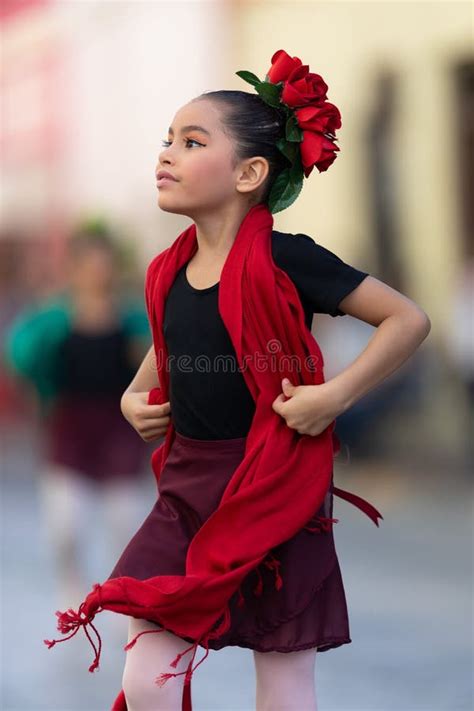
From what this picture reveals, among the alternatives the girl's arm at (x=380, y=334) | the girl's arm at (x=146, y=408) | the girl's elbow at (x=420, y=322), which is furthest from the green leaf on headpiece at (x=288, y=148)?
the girl's arm at (x=146, y=408)

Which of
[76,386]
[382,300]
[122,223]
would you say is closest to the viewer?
[382,300]

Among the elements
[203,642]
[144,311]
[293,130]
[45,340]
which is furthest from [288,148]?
[144,311]

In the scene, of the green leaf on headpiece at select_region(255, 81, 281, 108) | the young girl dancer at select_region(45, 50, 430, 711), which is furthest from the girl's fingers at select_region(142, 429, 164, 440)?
the green leaf on headpiece at select_region(255, 81, 281, 108)

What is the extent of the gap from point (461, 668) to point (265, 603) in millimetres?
2343

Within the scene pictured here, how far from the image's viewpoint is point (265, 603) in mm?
3197

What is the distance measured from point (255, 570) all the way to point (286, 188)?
2.88ft

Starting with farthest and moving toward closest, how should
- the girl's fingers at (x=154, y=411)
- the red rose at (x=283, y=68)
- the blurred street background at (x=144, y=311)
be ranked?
the blurred street background at (x=144, y=311) < the girl's fingers at (x=154, y=411) < the red rose at (x=283, y=68)

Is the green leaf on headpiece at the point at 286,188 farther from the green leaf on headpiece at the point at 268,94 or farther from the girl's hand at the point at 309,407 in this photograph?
the girl's hand at the point at 309,407

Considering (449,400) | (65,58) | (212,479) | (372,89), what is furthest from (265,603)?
(65,58)

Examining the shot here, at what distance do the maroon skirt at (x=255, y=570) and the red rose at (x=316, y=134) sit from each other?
66 cm

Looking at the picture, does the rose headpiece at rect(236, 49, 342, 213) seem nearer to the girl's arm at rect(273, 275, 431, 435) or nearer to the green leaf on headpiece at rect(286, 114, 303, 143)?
the green leaf on headpiece at rect(286, 114, 303, 143)

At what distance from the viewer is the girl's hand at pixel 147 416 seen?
3424 mm

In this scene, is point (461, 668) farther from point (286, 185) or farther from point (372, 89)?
point (372, 89)

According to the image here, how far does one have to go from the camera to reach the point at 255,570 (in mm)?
3201
